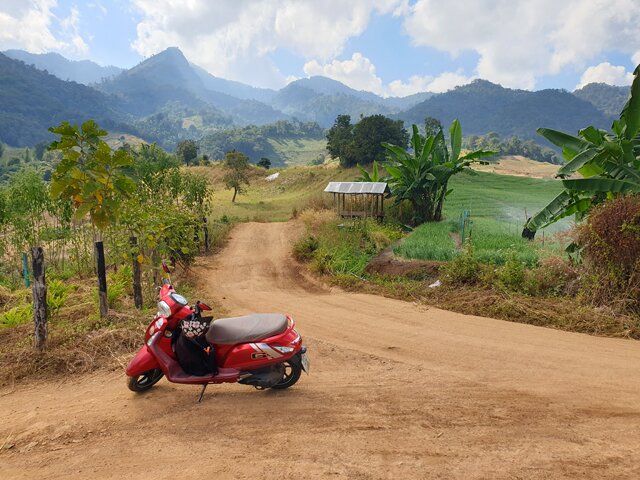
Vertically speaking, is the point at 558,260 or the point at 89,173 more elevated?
the point at 89,173

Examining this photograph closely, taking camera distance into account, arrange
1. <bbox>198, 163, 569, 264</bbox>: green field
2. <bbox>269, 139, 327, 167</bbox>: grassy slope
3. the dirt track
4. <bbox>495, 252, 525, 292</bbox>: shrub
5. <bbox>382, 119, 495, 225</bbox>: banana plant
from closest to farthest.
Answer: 1. the dirt track
2. <bbox>495, 252, 525, 292</bbox>: shrub
3. <bbox>198, 163, 569, 264</bbox>: green field
4. <bbox>382, 119, 495, 225</bbox>: banana plant
5. <bbox>269, 139, 327, 167</bbox>: grassy slope

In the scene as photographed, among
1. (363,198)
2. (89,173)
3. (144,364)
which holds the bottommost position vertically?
(144,364)

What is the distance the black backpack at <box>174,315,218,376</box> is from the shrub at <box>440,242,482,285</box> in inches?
263

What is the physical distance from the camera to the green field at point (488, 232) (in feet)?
38.9

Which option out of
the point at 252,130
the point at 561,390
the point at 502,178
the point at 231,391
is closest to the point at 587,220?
the point at 561,390

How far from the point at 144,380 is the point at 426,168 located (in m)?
14.8

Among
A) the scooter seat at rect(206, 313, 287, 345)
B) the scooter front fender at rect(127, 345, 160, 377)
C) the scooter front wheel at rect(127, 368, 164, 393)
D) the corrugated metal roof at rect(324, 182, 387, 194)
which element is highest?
the corrugated metal roof at rect(324, 182, 387, 194)

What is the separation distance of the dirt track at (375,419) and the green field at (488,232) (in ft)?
15.3

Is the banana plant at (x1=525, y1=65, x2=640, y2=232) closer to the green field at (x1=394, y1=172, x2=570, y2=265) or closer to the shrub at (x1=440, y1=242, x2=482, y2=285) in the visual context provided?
the green field at (x1=394, y1=172, x2=570, y2=265)

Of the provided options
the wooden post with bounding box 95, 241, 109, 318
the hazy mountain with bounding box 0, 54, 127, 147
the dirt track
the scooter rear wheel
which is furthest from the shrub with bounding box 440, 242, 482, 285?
the hazy mountain with bounding box 0, 54, 127, 147

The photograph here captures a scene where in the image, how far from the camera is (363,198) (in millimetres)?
20375

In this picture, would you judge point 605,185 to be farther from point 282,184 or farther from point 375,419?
point 282,184

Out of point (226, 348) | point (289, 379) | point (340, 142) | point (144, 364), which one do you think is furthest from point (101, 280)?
point (340, 142)

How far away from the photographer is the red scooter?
16.7 feet
